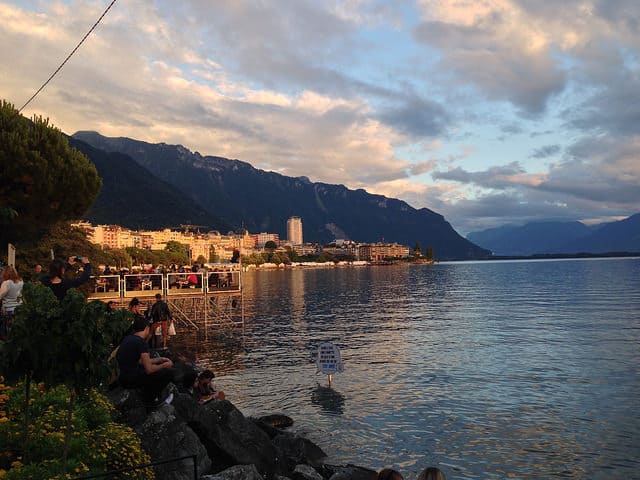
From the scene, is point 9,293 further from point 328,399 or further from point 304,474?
point 328,399

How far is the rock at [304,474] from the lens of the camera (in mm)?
12867

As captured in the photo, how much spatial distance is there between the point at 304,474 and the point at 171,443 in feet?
13.4

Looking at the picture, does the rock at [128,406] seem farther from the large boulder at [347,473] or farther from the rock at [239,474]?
the large boulder at [347,473]

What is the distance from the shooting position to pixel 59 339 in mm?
6680

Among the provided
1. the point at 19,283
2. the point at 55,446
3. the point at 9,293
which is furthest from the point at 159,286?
the point at 55,446

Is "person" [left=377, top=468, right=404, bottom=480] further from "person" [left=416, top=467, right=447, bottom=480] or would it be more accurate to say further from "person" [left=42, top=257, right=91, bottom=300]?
"person" [left=42, top=257, right=91, bottom=300]

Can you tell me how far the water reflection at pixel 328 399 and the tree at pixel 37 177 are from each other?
19.5m

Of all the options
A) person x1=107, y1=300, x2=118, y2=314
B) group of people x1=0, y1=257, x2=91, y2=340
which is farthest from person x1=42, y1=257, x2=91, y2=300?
person x1=107, y1=300, x2=118, y2=314

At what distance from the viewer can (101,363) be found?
691 cm

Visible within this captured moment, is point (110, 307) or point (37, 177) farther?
point (37, 177)

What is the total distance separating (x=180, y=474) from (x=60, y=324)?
16.1 feet

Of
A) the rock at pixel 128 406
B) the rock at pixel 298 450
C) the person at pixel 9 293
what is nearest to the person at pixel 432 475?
the rock at pixel 128 406

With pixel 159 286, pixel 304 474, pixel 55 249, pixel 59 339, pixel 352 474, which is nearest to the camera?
pixel 59 339

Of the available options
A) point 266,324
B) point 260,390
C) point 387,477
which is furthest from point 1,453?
point 266,324
